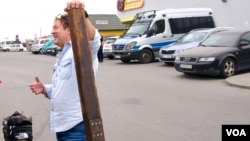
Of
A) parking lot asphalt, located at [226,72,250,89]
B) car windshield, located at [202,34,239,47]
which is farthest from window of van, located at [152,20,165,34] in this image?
parking lot asphalt, located at [226,72,250,89]

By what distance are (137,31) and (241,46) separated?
7924 mm

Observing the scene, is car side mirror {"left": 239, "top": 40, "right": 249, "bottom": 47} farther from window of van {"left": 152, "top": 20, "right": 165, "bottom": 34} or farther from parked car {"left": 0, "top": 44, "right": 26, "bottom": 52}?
parked car {"left": 0, "top": 44, "right": 26, "bottom": 52}

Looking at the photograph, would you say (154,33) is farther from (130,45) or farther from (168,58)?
(168,58)

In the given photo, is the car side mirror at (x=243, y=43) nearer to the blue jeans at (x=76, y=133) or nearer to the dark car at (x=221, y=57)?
the dark car at (x=221, y=57)

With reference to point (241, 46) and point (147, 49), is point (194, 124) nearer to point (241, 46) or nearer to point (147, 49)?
point (241, 46)

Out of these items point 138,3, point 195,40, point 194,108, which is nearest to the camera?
point 194,108

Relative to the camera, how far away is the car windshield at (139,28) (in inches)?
760

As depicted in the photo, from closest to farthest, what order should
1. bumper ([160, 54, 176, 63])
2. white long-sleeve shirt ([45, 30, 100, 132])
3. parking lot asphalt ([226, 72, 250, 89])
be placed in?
white long-sleeve shirt ([45, 30, 100, 132])
parking lot asphalt ([226, 72, 250, 89])
bumper ([160, 54, 176, 63])

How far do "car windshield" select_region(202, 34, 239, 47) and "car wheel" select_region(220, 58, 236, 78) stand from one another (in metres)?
0.68

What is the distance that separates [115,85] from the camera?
11.8m

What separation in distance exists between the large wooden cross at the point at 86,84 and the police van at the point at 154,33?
16.5 metres

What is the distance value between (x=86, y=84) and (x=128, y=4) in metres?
45.7

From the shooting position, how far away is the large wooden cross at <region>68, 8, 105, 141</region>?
85.9 inches

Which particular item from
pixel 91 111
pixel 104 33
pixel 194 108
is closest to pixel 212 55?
pixel 194 108
